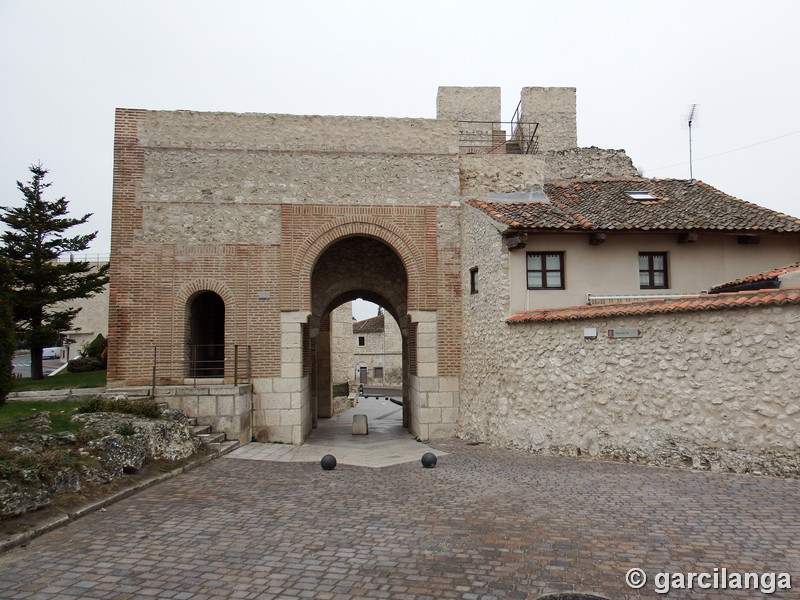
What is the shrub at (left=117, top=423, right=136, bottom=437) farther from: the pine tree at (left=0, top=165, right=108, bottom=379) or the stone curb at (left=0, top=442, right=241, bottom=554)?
the pine tree at (left=0, top=165, right=108, bottom=379)

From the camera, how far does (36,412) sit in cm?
951

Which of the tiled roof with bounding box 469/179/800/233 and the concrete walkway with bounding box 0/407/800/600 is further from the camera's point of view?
the tiled roof with bounding box 469/179/800/233

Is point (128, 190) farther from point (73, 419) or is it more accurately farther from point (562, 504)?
point (562, 504)

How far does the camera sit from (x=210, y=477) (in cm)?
852

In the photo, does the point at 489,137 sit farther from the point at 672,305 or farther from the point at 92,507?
the point at 92,507

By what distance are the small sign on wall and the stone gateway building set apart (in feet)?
3.88

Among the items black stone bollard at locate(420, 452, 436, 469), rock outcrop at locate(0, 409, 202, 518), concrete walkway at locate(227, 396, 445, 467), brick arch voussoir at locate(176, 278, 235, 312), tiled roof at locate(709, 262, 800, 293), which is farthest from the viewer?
brick arch voussoir at locate(176, 278, 235, 312)

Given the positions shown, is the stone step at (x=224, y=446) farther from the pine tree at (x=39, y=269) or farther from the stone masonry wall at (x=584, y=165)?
the stone masonry wall at (x=584, y=165)

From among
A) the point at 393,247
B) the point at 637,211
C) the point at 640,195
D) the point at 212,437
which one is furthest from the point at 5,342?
the point at 640,195

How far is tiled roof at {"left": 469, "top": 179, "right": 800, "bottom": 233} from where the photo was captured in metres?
11.2

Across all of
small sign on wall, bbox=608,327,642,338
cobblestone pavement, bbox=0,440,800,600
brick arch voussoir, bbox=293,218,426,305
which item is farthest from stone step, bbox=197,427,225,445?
small sign on wall, bbox=608,327,642,338

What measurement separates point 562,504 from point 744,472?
296 cm

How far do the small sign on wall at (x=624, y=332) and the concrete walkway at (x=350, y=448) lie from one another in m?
4.40

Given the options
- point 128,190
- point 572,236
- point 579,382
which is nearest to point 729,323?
point 579,382
